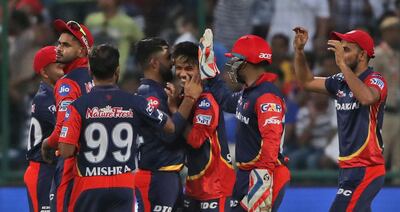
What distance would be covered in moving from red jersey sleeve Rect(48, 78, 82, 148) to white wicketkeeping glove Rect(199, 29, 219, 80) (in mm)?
900

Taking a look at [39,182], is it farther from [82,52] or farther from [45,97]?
[82,52]

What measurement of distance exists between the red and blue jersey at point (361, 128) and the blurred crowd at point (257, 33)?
351 centimetres

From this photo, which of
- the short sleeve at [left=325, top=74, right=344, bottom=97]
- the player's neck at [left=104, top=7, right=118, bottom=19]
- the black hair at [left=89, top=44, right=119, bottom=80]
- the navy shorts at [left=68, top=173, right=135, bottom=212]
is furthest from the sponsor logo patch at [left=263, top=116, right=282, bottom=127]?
the player's neck at [left=104, top=7, right=118, bottom=19]

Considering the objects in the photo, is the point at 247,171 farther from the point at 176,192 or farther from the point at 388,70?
the point at 388,70

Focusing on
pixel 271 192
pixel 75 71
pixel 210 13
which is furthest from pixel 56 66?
pixel 210 13

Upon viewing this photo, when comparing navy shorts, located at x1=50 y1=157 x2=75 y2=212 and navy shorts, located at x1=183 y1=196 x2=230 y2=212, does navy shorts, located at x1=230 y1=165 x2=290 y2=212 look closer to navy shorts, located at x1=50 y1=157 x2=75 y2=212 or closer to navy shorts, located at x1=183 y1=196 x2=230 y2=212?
navy shorts, located at x1=183 y1=196 x2=230 y2=212

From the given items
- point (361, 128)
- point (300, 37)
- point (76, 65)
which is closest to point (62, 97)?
point (76, 65)

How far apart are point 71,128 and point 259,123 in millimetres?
1416

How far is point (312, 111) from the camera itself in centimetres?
1248

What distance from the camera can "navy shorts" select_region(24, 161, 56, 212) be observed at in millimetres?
9078

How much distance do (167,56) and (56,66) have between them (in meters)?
1.02

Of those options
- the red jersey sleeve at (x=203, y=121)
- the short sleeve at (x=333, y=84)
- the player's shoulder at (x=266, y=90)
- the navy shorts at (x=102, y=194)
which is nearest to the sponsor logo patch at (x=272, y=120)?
the player's shoulder at (x=266, y=90)

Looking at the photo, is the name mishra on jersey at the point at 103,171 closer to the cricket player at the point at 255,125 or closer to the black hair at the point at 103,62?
the black hair at the point at 103,62

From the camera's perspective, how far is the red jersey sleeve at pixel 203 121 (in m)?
→ 8.45
